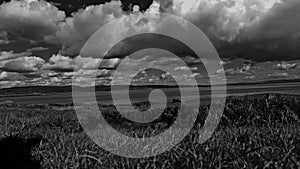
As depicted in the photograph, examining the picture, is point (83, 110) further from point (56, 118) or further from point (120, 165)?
point (120, 165)

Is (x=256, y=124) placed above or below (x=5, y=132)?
above

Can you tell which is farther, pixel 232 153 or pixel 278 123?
pixel 278 123

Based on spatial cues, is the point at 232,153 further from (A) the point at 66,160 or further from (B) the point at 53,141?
(B) the point at 53,141

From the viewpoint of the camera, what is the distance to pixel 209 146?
18.7 ft

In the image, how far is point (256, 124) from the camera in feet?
25.6

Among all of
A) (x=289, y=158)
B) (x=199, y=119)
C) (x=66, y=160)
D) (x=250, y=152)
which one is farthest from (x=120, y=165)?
(x=199, y=119)

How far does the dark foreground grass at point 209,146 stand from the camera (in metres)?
5.13

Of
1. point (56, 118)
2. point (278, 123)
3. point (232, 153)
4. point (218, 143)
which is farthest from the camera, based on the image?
point (56, 118)

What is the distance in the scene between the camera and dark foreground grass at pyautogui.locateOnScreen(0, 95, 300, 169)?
513 centimetres

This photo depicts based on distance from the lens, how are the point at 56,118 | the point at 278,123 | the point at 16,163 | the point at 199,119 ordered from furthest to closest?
the point at 56,118, the point at 199,119, the point at 278,123, the point at 16,163

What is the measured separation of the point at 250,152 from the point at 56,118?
5657 millimetres

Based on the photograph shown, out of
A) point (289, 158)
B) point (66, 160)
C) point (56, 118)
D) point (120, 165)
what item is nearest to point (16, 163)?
point (66, 160)

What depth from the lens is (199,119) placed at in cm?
823

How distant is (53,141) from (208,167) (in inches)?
126
